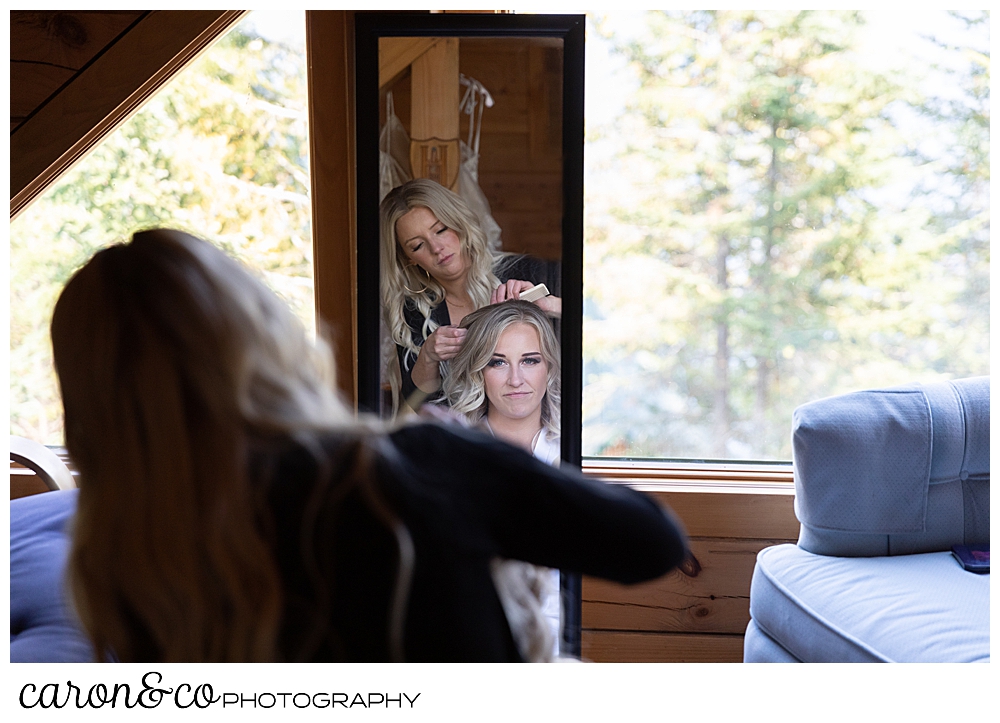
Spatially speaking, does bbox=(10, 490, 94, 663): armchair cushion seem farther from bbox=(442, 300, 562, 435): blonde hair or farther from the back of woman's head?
bbox=(442, 300, 562, 435): blonde hair

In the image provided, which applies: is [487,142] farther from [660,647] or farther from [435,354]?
[660,647]

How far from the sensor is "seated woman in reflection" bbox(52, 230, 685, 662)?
638 mm

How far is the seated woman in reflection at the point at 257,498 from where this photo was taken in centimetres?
64

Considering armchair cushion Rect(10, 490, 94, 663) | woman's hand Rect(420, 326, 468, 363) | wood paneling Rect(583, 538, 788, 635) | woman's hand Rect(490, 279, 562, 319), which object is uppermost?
woman's hand Rect(490, 279, 562, 319)

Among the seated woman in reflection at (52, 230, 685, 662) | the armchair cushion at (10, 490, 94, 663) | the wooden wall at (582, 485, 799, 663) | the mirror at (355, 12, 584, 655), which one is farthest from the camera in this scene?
the wooden wall at (582, 485, 799, 663)

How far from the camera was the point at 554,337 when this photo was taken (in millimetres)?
1446

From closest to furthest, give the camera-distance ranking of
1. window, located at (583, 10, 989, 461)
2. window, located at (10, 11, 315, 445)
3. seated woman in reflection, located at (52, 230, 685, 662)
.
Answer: seated woman in reflection, located at (52, 230, 685, 662) → window, located at (10, 11, 315, 445) → window, located at (583, 10, 989, 461)

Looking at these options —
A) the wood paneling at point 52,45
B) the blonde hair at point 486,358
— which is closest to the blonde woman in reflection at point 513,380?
the blonde hair at point 486,358

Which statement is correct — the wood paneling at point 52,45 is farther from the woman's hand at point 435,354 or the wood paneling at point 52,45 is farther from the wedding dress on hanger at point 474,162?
the woman's hand at point 435,354

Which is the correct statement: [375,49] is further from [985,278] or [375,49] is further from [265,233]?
[985,278]

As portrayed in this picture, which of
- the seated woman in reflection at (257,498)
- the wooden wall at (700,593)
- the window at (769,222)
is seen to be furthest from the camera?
the window at (769,222)

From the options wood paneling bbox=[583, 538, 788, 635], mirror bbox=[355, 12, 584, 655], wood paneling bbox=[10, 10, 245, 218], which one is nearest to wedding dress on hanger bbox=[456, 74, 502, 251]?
mirror bbox=[355, 12, 584, 655]

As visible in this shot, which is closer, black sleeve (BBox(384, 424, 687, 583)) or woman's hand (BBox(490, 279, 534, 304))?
black sleeve (BBox(384, 424, 687, 583))

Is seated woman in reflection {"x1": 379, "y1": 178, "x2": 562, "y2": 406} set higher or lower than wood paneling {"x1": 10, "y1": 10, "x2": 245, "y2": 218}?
lower
